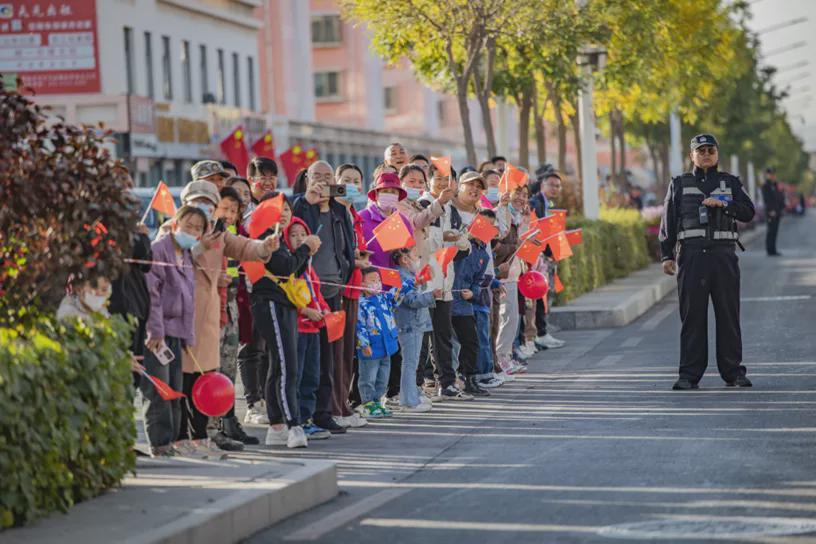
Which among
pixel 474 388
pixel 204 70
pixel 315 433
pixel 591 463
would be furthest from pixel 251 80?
pixel 591 463

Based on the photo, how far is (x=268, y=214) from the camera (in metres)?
11.7

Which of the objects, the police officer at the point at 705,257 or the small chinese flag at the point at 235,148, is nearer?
the police officer at the point at 705,257

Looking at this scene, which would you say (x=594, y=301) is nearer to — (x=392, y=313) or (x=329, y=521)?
(x=392, y=313)

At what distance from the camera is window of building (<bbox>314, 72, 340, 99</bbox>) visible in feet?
289

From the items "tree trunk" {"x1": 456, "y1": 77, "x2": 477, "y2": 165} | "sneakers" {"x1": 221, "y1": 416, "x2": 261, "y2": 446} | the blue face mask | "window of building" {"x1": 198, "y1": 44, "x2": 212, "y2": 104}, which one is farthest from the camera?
"window of building" {"x1": 198, "y1": 44, "x2": 212, "y2": 104}

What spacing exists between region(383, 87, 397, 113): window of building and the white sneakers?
8581 centimetres

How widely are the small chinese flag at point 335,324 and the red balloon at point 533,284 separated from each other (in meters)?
4.85

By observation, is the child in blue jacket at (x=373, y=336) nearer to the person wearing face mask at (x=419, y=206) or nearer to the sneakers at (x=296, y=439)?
the person wearing face mask at (x=419, y=206)

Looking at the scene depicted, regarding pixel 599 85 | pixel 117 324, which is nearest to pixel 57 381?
pixel 117 324

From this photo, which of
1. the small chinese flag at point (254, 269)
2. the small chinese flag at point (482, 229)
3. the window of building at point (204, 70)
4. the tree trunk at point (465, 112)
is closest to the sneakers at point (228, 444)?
the small chinese flag at point (254, 269)

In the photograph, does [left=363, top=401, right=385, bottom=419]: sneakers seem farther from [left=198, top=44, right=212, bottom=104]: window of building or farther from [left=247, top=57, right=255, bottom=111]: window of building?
[left=247, top=57, right=255, bottom=111]: window of building

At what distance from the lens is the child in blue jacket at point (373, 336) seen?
44.8 ft

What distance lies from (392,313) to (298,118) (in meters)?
58.7

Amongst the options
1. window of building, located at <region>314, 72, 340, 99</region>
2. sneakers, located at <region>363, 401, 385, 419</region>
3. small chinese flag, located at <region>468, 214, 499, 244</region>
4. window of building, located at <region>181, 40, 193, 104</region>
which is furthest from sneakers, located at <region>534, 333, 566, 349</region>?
window of building, located at <region>314, 72, 340, 99</region>
